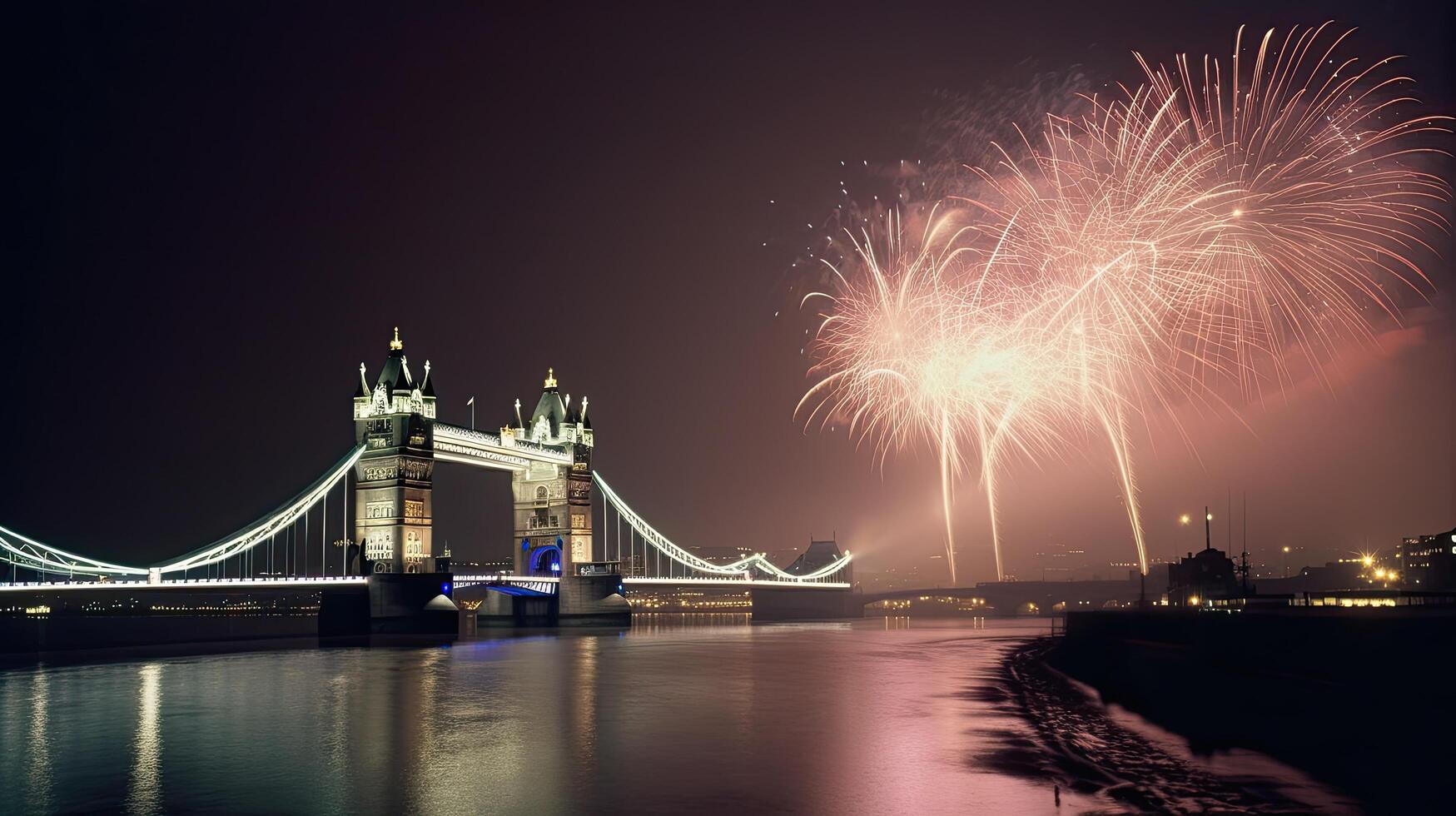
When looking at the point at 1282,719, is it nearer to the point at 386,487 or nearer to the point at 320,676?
the point at 320,676

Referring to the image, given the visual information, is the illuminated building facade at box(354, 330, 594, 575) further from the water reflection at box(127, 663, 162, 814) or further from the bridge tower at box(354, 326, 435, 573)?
the water reflection at box(127, 663, 162, 814)

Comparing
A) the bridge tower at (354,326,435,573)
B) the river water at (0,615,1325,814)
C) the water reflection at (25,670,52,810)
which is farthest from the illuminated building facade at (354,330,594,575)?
the water reflection at (25,670,52,810)

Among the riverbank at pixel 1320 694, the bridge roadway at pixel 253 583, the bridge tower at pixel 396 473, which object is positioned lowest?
the riverbank at pixel 1320 694

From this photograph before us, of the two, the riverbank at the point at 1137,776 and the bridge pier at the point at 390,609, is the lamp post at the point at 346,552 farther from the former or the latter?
the riverbank at the point at 1137,776

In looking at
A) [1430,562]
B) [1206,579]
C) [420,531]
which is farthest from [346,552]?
[1430,562]

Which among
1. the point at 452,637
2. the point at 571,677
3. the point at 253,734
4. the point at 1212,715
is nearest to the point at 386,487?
the point at 452,637

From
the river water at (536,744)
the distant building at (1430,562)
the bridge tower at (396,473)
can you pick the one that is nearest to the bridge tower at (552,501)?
the bridge tower at (396,473)
